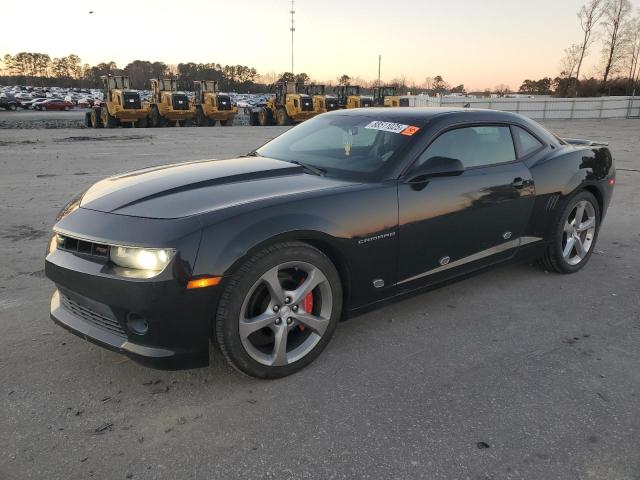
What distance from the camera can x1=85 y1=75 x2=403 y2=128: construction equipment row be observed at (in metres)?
25.1

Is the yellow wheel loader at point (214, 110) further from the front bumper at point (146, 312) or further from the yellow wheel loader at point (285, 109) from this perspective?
the front bumper at point (146, 312)

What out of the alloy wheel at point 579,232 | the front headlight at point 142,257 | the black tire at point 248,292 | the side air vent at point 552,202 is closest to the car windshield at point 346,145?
the black tire at point 248,292

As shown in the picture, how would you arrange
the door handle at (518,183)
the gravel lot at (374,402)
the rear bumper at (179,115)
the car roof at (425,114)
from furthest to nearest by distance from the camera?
the rear bumper at (179,115) → the door handle at (518,183) → the car roof at (425,114) → the gravel lot at (374,402)

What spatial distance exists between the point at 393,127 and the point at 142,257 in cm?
200

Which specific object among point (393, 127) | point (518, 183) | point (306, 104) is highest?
point (306, 104)

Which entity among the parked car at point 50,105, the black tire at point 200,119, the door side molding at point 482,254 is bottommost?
the door side molding at point 482,254

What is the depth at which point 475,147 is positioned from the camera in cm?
374

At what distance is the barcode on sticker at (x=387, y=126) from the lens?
3523mm

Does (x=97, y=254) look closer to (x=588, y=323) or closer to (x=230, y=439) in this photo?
(x=230, y=439)

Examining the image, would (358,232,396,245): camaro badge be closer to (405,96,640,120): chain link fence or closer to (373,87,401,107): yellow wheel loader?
(373,87,401,107): yellow wheel loader

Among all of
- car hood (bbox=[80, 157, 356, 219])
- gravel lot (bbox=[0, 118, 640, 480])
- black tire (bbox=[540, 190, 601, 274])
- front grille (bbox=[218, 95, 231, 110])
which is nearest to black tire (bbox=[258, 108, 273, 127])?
front grille (bbox=[218, 95, 231, 110])

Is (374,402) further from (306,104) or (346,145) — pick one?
(306,104)

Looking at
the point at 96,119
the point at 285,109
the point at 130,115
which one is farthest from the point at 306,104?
the point at 96,119

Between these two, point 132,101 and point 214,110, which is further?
point 214,110
